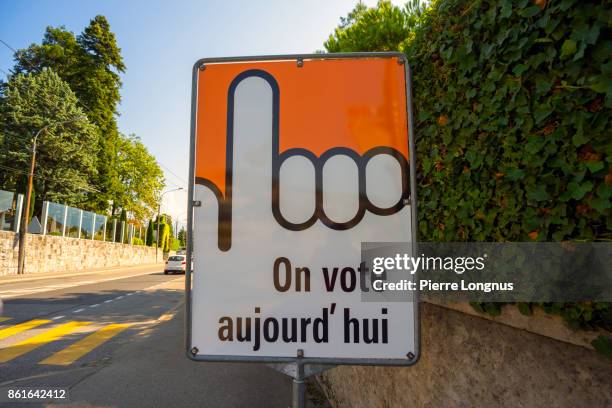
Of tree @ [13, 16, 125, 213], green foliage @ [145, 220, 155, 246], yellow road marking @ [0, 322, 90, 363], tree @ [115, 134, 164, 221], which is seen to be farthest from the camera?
green foliage @ [145, 220, 155, 246]

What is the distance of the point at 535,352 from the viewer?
5.49ft

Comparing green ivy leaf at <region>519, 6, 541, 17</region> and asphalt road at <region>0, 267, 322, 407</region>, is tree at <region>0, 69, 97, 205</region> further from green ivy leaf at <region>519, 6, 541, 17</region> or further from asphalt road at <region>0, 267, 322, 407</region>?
green ivy leaf at <region>519, 6, 541, 17</region>

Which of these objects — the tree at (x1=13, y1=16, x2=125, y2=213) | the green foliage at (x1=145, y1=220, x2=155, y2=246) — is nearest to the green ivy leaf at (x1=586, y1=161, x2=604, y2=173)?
the tree at (x1=13, y1=16, x2=125, y2=213)

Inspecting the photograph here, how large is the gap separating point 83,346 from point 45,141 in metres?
32.8

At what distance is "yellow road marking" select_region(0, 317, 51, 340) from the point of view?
7266mm

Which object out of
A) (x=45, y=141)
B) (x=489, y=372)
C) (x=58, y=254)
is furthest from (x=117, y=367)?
(x=45, y=141)

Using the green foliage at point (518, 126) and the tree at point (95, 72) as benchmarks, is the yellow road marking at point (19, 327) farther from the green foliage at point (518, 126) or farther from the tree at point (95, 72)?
the tree at point (95, 72)

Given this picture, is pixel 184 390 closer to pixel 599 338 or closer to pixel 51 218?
pixel 599 338

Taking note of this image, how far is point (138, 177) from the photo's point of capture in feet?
170

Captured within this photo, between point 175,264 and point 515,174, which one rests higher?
point 515,174

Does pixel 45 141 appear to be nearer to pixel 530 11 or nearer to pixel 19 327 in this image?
pixel 19 327

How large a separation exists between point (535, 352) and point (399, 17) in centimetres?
716

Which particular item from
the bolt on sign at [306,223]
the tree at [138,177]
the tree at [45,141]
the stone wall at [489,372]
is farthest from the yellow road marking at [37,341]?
the tree at [138,177]

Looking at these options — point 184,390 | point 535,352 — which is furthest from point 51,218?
point 535,352
